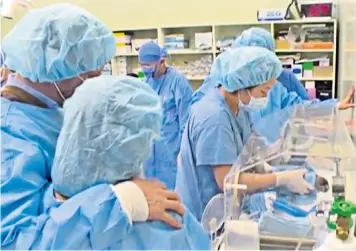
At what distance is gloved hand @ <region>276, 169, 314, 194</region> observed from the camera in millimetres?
1733

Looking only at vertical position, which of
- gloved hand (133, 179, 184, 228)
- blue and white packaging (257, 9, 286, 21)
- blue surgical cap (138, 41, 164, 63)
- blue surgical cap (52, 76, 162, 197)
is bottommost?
gloved hand (133, 179, 184, 228)

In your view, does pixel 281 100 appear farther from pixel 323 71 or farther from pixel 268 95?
pixel 323 71

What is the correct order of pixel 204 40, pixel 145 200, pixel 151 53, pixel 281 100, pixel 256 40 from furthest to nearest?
pixel 204 40 < pixel 151 53 < pixel 256 40 < pixel 281 100 < pixel 145 200

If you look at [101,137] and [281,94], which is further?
[281,94]

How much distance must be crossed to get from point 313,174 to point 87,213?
132 centimetres

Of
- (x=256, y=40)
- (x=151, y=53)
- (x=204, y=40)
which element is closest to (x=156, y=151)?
(x=151, y=53)

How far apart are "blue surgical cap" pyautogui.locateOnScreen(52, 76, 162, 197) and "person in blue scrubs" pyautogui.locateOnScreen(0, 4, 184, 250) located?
37 mm

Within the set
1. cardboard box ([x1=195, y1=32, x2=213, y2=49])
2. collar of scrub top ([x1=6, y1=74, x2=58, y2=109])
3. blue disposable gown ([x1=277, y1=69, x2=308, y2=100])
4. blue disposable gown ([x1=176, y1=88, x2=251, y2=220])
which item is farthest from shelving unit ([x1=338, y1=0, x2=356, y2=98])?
collar of scrub top ([x1=6, y1=74, x2=58, y2=109])

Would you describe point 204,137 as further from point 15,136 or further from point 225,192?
point 15,136

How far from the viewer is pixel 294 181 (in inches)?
69.2

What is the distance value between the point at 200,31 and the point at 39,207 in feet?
12.3

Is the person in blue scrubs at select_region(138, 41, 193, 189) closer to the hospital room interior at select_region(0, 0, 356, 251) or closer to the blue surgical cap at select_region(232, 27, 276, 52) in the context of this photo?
the hospital room interior at select_region(0, 0, 356, 251)

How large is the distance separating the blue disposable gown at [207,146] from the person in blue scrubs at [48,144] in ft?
1.84

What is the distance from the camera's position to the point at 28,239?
83cm
